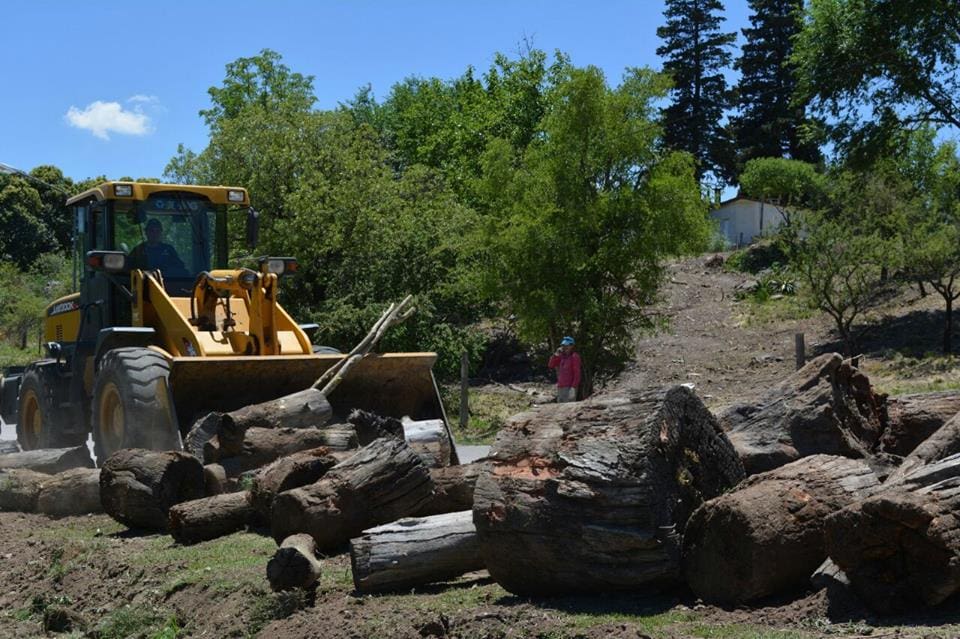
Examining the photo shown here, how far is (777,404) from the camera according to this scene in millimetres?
9070

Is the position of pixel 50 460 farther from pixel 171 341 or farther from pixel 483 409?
pixel 483 409

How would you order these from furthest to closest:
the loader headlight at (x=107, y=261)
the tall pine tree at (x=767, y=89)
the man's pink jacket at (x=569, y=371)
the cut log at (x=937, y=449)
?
the tall pine tree at (x=767, y=89) < the man's pink jacket at (x=569, y=371) < the loader headlight at (x=107, y=261) < the cut log at (x=937, y=449)

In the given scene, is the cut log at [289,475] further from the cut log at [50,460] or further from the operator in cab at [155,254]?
the operator in cab at [155,254]

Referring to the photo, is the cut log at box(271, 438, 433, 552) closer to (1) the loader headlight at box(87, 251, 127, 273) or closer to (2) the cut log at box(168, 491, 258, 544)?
(2) the cut log at box(168, 491, 258, 544)

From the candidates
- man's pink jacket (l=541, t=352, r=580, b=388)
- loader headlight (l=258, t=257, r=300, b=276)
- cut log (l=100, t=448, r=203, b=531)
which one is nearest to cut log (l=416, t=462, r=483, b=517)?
cut log (l=100, t=448, r=203, b=531)

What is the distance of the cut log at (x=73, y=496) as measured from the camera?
11688 millimetres

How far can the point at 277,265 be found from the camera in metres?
14.9

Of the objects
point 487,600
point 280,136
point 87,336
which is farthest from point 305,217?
point 487,600

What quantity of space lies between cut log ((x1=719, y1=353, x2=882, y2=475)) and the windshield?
8.26 metres

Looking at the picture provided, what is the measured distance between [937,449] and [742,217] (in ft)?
167

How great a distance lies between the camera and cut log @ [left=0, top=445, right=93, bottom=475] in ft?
43.6

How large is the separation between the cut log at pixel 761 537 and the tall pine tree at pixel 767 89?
55935 millimetres

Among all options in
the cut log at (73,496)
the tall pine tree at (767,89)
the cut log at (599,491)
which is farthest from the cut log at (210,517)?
the tall pine tree at (767,89)

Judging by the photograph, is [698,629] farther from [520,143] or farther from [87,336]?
[520,143]
